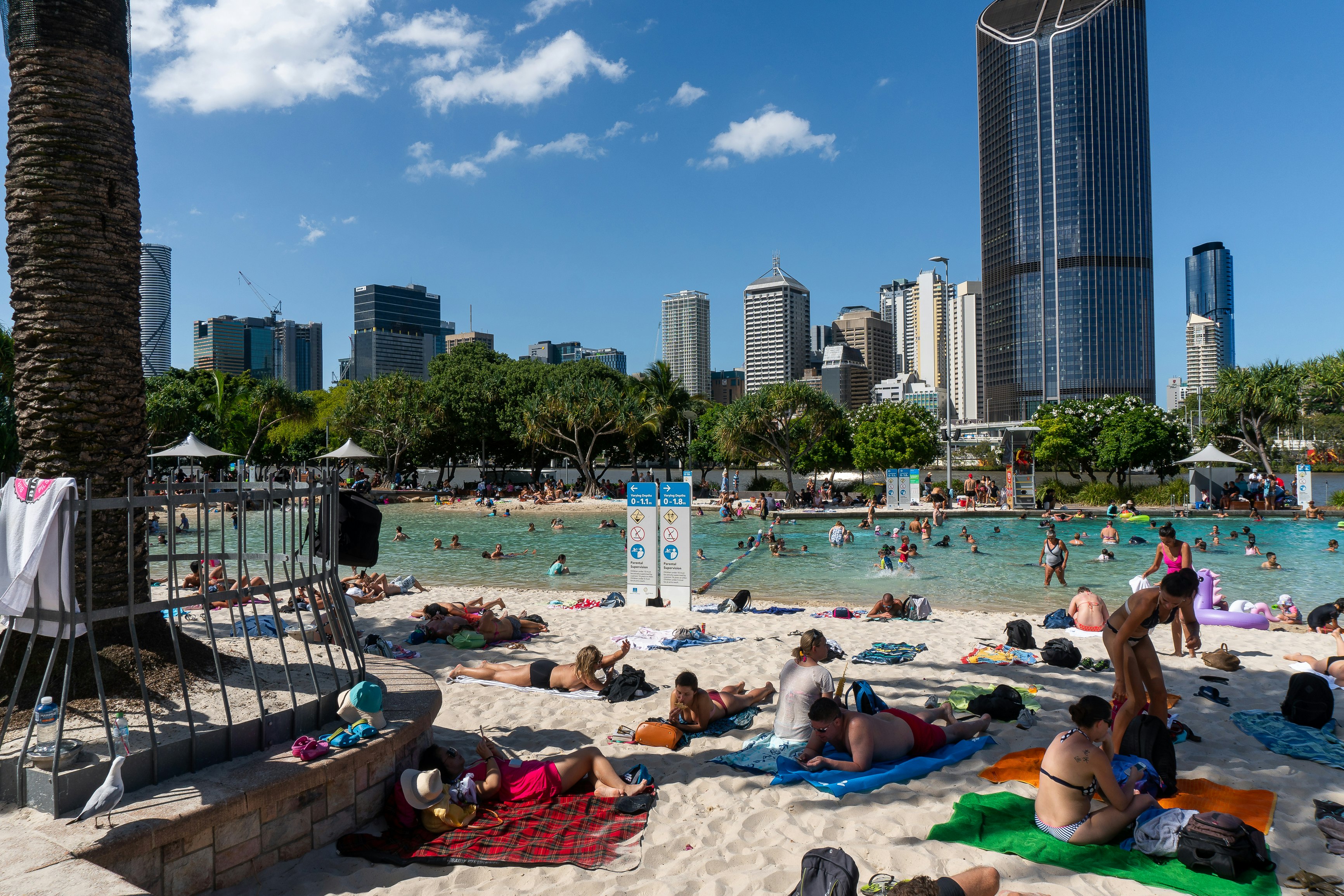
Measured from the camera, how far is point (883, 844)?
444 centimetres

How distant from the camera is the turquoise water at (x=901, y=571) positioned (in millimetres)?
16641

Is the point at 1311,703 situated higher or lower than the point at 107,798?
lower

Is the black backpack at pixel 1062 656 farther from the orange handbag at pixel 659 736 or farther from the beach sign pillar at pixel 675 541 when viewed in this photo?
the beach sign pillar at pixel 675 541

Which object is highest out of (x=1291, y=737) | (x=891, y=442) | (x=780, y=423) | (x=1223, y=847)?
(x=780, y=423)

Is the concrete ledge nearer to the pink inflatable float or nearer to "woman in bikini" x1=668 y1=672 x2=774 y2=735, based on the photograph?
"woman in bikini" x1=668 y1=672 x2=774 y2=735

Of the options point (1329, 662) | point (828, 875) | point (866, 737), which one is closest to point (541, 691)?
point (866, 737)

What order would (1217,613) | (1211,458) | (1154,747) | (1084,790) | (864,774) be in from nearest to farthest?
(1084,790)
(1154,747)
(864,774)
(1217,613)
(1211,458)

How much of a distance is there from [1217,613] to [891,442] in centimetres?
3293

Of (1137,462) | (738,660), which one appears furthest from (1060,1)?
(738,660)

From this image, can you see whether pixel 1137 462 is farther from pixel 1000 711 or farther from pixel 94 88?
pixel 94 88

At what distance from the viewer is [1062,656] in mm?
8492

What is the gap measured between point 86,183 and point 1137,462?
45.9 m

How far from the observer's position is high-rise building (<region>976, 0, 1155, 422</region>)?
118 metres

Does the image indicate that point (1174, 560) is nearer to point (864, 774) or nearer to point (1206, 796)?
point (1206, 796)
